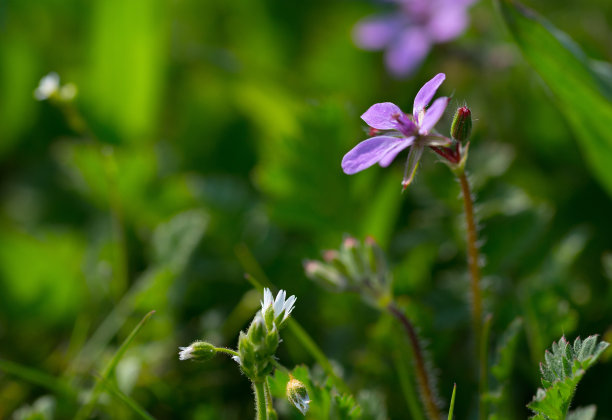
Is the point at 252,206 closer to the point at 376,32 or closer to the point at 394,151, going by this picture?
the point at 376,32

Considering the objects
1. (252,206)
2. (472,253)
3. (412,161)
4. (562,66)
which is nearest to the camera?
(412,161)

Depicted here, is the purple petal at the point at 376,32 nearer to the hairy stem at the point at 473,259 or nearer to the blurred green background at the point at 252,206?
the blurred green background at the point at 252,206

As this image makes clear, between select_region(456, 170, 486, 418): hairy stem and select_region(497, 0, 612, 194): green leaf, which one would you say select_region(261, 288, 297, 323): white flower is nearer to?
select_region(456, 170, 486, 418): hairy stem

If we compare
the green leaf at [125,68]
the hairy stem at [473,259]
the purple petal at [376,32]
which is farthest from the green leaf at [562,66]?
the green leaf at [125,68]

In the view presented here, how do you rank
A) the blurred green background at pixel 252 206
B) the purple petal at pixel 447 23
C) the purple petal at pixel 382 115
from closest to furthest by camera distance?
the purple petal at pixel 382 115 < the blurred green background at pixel 252 206 < the purple petal at pixel 447 23

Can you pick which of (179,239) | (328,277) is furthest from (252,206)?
(328,277)

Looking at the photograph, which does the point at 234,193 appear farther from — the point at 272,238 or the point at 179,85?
the point at 179,85

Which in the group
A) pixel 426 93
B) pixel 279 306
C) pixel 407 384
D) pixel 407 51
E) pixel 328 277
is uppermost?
pixel 426 93
